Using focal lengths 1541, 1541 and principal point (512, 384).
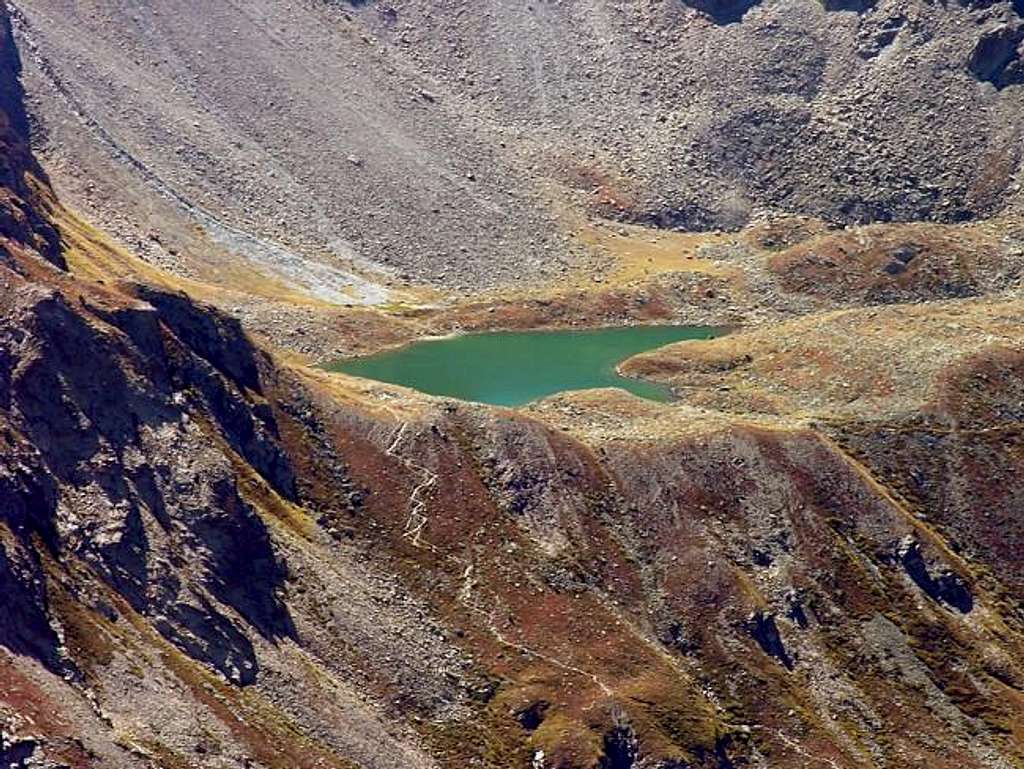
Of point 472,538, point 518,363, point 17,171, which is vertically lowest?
point 472,538

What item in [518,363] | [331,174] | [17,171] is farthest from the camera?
[331,174]

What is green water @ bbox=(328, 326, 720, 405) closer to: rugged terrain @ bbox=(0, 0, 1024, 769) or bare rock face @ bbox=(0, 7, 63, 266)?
rugged terrain @ bbox=(0, 0, 1024, 769)

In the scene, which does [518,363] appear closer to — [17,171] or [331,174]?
[331,174]

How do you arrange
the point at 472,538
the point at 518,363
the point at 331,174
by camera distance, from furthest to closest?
the point at 331,174 → the point at 518,363 → the point at 472,538

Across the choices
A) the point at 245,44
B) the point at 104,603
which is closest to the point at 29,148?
the point at 245,44

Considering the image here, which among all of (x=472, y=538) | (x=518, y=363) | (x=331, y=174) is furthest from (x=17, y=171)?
(x=472, y=538)

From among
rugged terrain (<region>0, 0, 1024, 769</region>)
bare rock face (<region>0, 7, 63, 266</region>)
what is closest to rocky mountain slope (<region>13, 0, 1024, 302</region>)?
bare rock face (<region>0, 7, 63, 266</region>)

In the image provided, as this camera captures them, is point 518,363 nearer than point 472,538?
No

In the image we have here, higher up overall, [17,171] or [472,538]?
[17,171]
